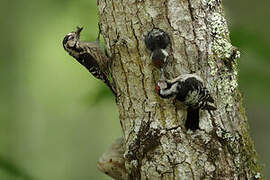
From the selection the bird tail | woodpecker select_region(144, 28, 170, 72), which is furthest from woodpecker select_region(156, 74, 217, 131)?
woodpecker select_region(144, 28, 170, 72)

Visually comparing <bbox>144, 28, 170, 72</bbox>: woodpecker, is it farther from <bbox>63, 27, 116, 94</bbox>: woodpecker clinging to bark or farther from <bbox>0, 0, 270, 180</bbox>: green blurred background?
<bbox>0, 0, 270, 180</bbox>: green blurred background

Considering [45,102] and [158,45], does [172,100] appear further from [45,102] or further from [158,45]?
[45,102]

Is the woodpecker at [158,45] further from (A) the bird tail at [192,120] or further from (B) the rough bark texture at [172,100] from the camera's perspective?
(A) the bird tail at [192,120]

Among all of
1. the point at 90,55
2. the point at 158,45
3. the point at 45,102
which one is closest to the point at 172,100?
the point at 158,45

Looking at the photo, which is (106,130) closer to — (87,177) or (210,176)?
(87,177)

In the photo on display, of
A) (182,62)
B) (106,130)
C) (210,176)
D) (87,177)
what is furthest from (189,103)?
(106,130)
